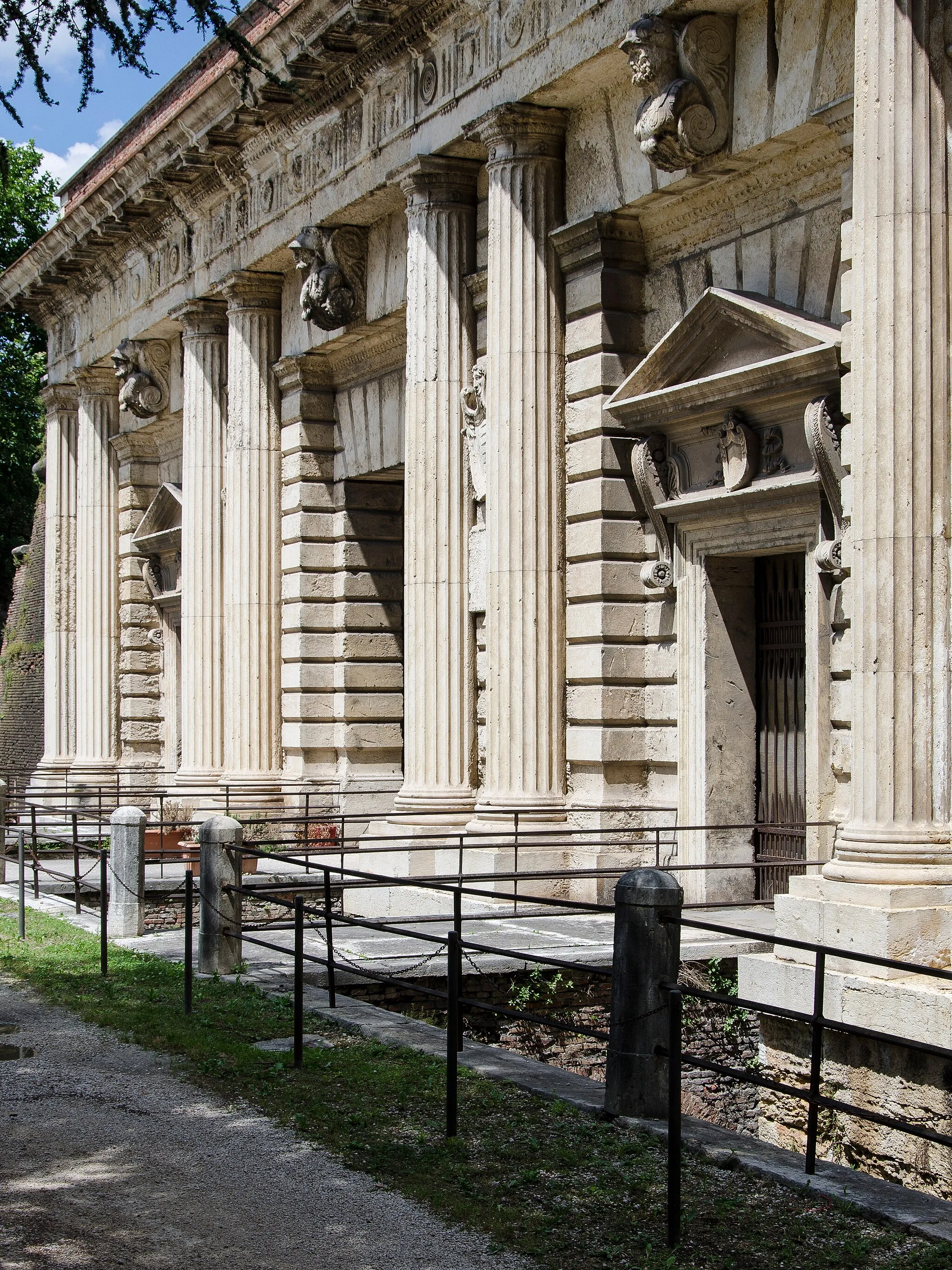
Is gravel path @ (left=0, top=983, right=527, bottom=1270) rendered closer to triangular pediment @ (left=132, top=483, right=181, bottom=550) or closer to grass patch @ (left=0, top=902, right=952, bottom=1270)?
grass patch @ (left=0, top=902, right=952, bottom=1270)

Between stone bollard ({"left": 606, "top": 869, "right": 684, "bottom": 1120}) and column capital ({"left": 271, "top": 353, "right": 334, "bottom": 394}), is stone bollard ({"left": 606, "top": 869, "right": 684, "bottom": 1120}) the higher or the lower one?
the lower one

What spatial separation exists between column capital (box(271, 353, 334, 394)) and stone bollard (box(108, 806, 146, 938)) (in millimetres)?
9776

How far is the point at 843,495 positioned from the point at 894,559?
3.78 feet

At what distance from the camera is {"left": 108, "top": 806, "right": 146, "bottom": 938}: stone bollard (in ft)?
47.0

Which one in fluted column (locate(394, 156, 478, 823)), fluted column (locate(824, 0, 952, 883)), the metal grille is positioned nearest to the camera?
fluted column (locate(824, 0, 952, 883))

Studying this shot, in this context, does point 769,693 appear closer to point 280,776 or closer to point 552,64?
point 552,64

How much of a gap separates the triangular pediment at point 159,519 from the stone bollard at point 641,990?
21895 millimetres

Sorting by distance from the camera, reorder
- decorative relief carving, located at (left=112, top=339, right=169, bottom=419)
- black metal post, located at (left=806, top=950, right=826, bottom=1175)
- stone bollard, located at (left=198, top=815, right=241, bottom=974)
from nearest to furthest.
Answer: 1. black metal post, located at (left=806, top=950, right=826, bottom=1175)
2. stone bollard, located at (left=198, top=815, right=241, bottom=974)
3. decorative relief carving, located at (left=112, top=339, right=169, bottom=419)

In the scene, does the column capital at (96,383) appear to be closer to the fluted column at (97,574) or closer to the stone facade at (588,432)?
the fluted column at (97,574)

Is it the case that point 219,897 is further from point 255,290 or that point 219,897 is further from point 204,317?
point 204,317

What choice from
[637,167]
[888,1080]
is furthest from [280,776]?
[888,1080]

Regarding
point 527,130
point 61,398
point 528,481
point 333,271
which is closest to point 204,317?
point 333,271

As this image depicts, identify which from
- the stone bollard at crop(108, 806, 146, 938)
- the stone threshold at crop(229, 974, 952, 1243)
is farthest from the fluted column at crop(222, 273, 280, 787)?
the stone threshold at crop(229, 974, 952, 1243)

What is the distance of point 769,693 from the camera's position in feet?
50.2
